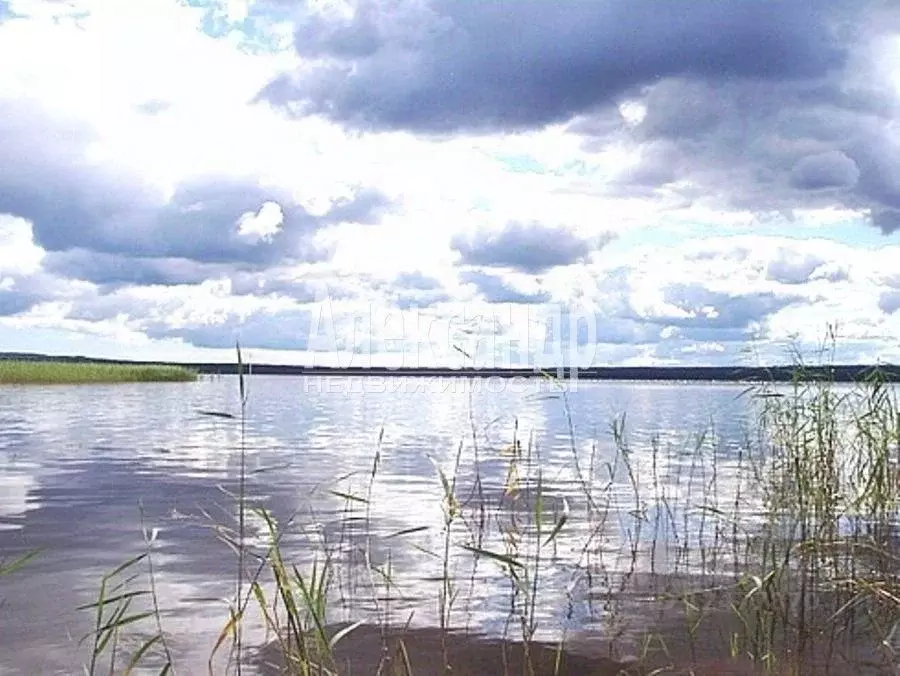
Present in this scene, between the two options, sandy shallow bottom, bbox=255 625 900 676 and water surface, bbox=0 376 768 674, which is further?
water surface, bbox=0 376 768 674

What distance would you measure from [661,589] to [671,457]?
40.8ft

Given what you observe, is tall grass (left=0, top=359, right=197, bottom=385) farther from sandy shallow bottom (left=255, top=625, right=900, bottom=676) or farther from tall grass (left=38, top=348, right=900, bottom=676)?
sandy shallow bottom (left=255, top=625, right=900, bottom=676)

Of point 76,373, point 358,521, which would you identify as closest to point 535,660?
point 358,521

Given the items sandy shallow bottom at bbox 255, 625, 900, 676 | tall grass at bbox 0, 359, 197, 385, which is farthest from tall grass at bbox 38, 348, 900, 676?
tall grass at bbox 0, 359, 197, 385

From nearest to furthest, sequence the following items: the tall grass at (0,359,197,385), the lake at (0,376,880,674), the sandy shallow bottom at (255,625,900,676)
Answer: the sandy shallow bottom at (255,625,900,676) → the lake at (0,376,880,674) → the tall grass at (0,359,197,385)

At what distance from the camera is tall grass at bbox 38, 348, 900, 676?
6828 millimetres

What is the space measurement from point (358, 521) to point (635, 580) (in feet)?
12.7

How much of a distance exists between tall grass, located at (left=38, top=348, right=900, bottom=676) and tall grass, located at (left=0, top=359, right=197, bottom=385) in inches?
2021

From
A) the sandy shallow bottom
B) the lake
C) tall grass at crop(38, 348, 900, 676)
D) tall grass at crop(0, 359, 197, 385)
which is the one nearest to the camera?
tall grass at crop(38, 348, 900, 676)

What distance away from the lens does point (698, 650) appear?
7664mm

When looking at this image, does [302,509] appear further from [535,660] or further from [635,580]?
[535,660]

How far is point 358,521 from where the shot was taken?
41.6 feet

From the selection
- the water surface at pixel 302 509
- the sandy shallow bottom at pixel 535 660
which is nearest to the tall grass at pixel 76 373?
the water surface at pixel 302 509

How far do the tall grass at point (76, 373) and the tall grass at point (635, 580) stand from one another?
51.3 m
